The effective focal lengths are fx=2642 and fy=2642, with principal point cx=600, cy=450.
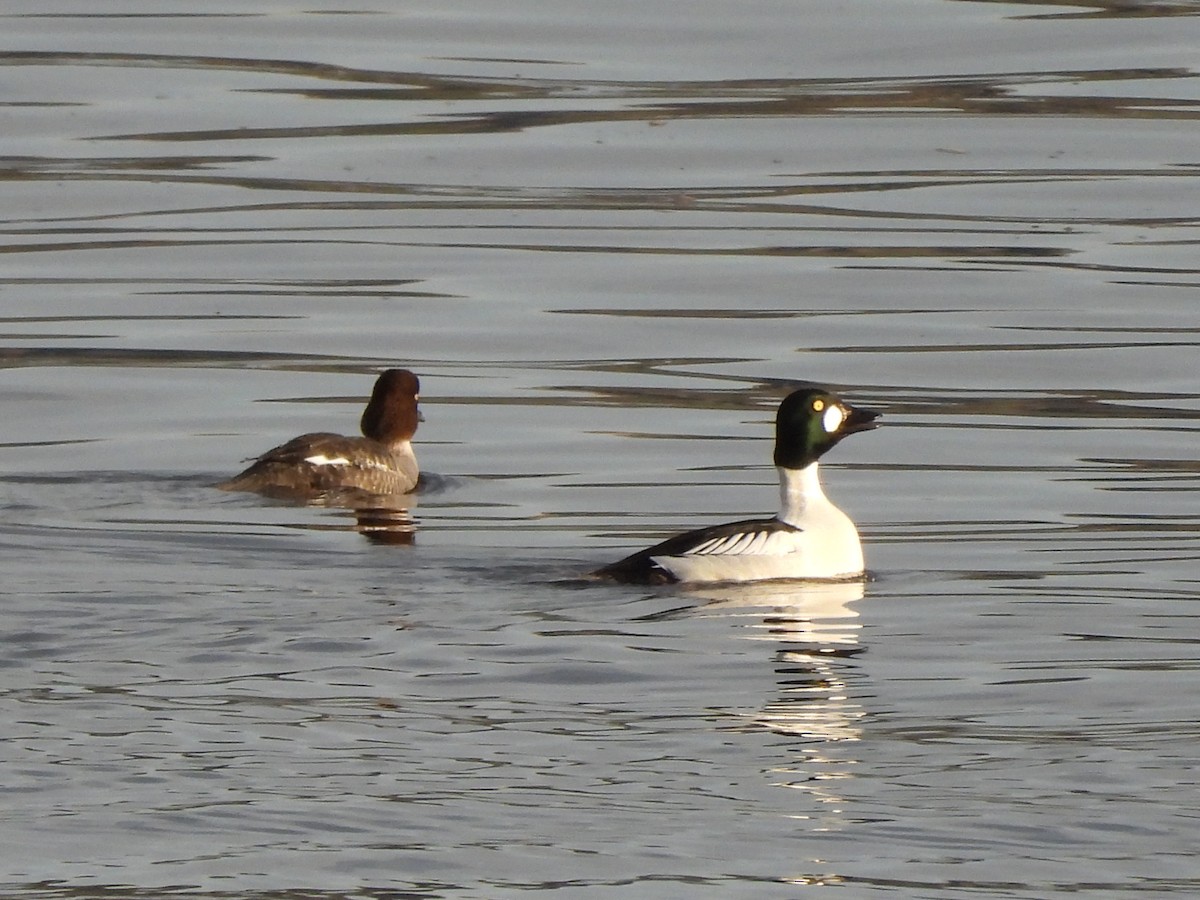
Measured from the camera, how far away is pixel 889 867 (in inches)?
279

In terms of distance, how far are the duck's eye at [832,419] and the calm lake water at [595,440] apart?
24.2 inches

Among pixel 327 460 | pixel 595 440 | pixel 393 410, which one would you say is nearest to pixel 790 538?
pixel 327 460

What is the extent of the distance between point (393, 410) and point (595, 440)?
3.81 feet

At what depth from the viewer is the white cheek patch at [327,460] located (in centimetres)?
1363

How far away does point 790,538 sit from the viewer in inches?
458

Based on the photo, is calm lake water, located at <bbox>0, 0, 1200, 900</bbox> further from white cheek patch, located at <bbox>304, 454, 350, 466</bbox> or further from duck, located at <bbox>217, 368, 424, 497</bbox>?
white cheek patch, located at <bbox>304, 454, 350, 466</bbox>

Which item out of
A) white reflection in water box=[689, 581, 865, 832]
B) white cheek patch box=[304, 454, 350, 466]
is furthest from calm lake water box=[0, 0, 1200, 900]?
white cheek patch box=[304, 454, 350, 466]

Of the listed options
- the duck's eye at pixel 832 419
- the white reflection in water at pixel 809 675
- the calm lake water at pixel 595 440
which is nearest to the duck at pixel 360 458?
the calm lake water at pixel 595 440

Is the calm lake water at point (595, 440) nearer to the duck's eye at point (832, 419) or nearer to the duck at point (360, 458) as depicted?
the duck at point (360, 458)

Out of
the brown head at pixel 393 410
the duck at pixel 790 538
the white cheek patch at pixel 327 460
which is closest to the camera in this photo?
the duck at pixel 790 538

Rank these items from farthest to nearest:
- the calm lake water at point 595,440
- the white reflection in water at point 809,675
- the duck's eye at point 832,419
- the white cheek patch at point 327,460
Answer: the white cheek patch at point 327,460, the duck's eye at point 832,419, the white reflection in water at point 809,675, the calm lake water at point 595,440

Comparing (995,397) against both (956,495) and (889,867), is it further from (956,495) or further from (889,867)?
(889,867)

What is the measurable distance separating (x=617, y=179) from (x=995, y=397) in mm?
7144

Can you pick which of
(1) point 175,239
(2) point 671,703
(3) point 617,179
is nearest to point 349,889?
(2) point 671,703
